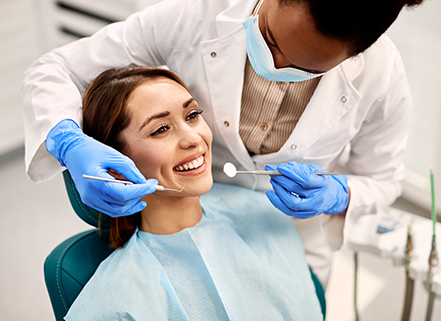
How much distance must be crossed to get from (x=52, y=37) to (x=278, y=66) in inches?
99.1

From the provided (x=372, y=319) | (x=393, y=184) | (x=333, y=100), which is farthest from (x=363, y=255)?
(x=333, y=100)

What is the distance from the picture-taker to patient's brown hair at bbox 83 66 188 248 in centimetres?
128

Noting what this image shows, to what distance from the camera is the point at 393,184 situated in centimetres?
165

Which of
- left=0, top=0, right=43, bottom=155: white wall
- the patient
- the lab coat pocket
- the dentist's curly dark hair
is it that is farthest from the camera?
left=0, top=0, right=43, bottom=155: white wall

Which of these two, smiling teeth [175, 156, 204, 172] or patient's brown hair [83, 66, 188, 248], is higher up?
patient's brown hair [83, 66, 188, 248]

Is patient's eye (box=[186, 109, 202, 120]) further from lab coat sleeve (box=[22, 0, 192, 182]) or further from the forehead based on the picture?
lab coat sleeve (box=[22, 0, 192, 182])

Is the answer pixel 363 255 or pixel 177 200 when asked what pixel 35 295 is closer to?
pixel 177 200

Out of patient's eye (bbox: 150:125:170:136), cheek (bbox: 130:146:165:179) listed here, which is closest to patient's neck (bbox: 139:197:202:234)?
cheek (bbox: 130:146:165:179)

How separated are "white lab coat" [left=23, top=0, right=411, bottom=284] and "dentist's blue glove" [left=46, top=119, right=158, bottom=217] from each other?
0.56 ft

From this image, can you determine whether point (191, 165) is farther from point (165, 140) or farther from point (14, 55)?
point (14, 55)

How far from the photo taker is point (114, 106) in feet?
4.19

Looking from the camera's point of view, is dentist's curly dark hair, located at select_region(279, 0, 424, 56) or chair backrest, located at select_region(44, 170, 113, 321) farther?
chair backrest, located at select_region(44, 170, 113, 321)

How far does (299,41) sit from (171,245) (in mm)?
758

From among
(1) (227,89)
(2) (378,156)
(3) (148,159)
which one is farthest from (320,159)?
(3) (148,159)
